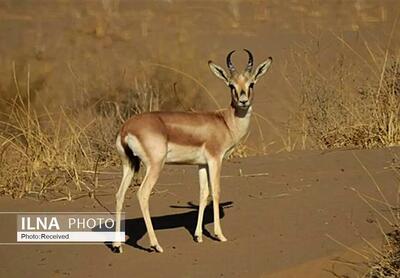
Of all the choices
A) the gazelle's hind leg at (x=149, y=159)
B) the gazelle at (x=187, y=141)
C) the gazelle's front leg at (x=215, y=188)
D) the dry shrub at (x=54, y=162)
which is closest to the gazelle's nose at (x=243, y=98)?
the gazelle at (x=187, y=141)

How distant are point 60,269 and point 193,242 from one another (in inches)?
51.5

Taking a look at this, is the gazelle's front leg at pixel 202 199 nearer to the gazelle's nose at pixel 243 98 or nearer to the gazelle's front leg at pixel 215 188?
the gazelle's front leg at pixel 215 188

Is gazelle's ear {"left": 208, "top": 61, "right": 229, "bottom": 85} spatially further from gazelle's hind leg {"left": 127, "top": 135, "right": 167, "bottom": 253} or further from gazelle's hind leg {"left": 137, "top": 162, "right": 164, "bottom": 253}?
gazelle's hind leg {"left": 137, "top": 162, "right": 164, "bottom": 253}

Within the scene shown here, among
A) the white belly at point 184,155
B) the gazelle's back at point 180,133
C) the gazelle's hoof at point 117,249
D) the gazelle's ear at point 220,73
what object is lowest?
the gazelle's hoof at point 117,249

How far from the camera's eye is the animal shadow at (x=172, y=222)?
9352 mm

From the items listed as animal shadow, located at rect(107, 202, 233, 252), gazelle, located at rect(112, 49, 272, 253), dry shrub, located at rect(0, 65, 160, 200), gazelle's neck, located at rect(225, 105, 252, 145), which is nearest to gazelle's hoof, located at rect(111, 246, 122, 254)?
gazelle, located at rect(112, 49, 272, 253)

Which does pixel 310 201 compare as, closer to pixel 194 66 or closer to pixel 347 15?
pixel 194 66

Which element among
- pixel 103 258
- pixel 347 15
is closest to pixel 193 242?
pixel 103 258

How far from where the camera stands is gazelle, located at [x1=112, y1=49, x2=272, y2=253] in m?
8.57

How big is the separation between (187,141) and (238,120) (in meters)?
0.85

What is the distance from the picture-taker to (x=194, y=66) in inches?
953

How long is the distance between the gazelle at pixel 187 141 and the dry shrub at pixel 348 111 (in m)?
3.63

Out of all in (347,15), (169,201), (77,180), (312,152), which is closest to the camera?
(169,201)

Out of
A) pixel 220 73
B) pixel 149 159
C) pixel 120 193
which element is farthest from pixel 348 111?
pixel 149 159
